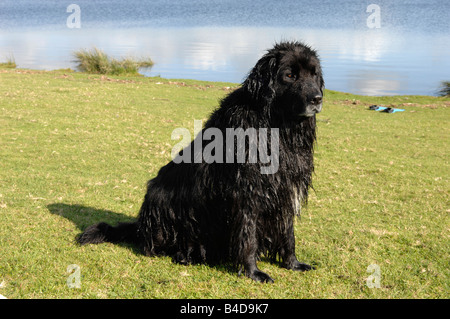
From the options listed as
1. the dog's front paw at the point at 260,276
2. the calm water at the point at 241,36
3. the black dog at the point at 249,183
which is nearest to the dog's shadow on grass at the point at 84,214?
the black dog at the point at 249,183

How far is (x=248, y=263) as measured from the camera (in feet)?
15.5

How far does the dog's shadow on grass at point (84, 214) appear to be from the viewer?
21.2 ft

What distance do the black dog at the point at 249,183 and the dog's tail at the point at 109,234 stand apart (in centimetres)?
34

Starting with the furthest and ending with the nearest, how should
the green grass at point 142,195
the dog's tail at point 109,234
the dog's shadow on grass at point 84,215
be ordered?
the dog's shadow on grass at point 84,215 → the dog's tail at point 109,234 → the green grass at point 142,195

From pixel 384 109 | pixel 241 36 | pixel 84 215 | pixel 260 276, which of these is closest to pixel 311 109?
pixel 260 276

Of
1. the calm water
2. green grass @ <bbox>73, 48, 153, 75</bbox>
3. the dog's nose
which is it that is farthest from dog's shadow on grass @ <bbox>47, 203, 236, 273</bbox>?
green grass @ <bbox>73, 48, 153, 75</bbox>

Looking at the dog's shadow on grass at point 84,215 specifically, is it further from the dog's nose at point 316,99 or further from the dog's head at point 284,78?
the dog's nose at point 316,99

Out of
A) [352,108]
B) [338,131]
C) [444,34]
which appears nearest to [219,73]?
[352,108]

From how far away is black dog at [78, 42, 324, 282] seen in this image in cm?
439

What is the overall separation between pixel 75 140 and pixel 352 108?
11476 millimetres

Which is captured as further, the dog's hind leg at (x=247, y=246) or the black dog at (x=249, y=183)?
the dog's hind leg at (x=247, y=246)

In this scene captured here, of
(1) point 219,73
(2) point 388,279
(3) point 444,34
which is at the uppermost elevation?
(3) point 444,34
